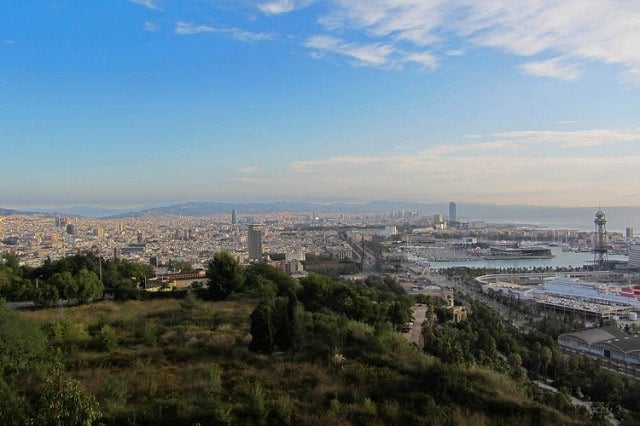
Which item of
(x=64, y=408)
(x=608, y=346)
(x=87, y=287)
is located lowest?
(x=608, y=346)

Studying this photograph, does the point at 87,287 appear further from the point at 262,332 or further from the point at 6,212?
the point at 6,212

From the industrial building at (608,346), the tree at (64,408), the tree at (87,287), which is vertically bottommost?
the industrial building at (608,346)

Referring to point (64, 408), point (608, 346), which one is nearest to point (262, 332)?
point (64, 408)

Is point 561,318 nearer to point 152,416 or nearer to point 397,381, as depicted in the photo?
point 397,381

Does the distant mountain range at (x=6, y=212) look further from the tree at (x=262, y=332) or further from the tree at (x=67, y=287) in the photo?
the tree at (x=262, y=332)

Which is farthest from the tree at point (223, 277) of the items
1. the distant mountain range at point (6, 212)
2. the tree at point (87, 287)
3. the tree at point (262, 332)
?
the distant mountain range at point (6, 212)

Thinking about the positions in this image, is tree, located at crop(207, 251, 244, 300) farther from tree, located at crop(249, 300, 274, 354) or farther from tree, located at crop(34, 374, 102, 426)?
tree, located at crop(34, 374, 102, 426)

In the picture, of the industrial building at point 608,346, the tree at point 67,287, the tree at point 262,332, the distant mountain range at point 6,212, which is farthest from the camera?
the distant mountain range at point 6,212
